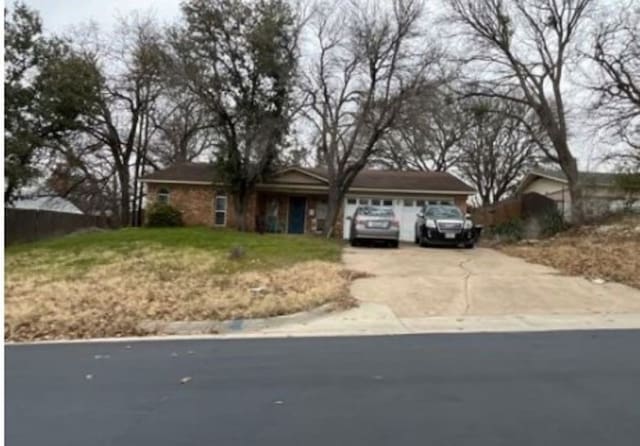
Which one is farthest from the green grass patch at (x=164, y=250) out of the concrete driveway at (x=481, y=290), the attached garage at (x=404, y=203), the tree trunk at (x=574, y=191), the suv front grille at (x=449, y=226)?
the tree trunk at (x=574, y=191)

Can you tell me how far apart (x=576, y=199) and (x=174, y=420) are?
24.4 metres

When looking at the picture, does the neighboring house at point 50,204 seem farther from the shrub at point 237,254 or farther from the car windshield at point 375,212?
the shrub at point 237,254

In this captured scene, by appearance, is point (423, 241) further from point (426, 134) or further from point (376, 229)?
point (426, 134)

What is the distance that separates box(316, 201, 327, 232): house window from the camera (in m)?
32.0

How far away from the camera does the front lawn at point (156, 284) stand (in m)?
10.2

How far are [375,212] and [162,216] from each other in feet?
37.6

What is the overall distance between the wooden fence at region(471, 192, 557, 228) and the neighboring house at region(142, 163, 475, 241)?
190cm

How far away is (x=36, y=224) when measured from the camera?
1174 inches

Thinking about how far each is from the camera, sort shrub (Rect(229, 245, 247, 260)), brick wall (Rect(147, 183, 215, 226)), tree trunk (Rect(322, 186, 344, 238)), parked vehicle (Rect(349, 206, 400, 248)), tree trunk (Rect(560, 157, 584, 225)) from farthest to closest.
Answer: brick wall (Rect(147, 183, 215, 226)) → tree trunk (Rect(322, 186, 344, 238)) → tree trunk (Rect(560, 157, 584, 225)) → parked vehicle (Rect(349, 206, 400, 248)) → shrub (Rect(229, 245, 247, 260))

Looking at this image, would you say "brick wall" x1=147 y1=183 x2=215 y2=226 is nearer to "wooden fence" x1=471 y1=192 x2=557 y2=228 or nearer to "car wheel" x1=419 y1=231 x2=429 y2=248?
"car wheel" x1=419 y1=231 x2=429 y2=248

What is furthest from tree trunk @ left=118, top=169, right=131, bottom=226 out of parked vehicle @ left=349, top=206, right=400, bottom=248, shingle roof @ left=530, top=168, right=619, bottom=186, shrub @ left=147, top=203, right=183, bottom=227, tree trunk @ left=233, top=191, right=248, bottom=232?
shingle roof @ left=530, top=168, right=619, bottom=186

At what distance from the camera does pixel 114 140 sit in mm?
37312

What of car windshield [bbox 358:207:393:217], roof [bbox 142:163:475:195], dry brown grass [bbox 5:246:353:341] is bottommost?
dry brown grass [bbox 5:246:353:341]

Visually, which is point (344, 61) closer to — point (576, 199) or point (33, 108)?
point (576, 199)
